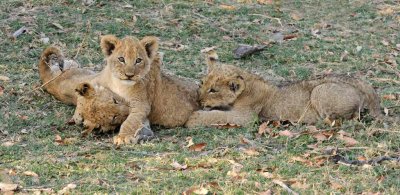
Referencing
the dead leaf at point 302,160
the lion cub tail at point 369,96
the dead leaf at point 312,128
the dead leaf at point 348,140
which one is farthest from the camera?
the lion cub tail at point 369,96

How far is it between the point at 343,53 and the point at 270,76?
1.47 m

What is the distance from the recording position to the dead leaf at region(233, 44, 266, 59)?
10.6 m

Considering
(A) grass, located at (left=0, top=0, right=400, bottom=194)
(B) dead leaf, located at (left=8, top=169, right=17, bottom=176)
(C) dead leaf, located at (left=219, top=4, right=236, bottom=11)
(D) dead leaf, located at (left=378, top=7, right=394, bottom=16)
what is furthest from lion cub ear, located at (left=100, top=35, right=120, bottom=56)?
(D) dead leaf, located at (left=378, top=7, right=394, bottom=16)

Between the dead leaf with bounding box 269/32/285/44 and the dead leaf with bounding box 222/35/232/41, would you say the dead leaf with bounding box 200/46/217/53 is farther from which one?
the dead leaf with bounding box 269/32/285/44

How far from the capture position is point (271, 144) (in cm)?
722

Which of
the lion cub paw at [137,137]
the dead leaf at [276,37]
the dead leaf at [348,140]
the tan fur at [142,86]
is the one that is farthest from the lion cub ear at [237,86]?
the dead leaf at [276,37]

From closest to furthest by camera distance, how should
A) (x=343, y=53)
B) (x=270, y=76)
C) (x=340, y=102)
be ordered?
(x=340, y=102), (x=270, y=76), (x=343, y=53)

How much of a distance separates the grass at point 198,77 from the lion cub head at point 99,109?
17 centimetres

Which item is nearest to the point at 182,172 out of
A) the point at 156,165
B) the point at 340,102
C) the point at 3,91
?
the point at 156,165

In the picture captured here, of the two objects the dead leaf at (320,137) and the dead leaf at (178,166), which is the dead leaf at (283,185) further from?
the dead leaf at (320,137)

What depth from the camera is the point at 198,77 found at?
971 cm

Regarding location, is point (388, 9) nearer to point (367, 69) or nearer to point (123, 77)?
point (367, 69)

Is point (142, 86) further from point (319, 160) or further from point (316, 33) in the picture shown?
point (316, 33)

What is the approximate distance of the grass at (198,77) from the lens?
20.4 feet
